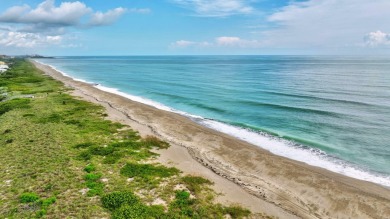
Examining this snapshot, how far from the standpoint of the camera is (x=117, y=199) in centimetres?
1702

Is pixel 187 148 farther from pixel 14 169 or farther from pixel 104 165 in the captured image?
pixel 14 169

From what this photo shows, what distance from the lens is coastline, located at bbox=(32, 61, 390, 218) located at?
688 inches

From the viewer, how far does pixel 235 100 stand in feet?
182

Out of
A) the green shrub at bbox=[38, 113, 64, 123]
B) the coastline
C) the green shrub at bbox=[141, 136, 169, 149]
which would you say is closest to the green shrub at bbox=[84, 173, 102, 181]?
the coastline

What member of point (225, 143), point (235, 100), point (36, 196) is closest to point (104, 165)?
→ point (36, 196)

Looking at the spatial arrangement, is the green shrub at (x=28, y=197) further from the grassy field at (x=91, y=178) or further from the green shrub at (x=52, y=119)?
the green shrub at (x=52, y=119)

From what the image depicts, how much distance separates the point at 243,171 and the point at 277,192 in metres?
4.00

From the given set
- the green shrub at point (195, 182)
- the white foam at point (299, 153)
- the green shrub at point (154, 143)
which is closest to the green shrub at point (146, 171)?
the green shrub at point (195, 182)

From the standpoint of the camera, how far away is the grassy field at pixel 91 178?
1619 cm

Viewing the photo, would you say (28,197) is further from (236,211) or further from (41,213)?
(236,211)

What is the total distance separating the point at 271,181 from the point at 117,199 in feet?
38.1

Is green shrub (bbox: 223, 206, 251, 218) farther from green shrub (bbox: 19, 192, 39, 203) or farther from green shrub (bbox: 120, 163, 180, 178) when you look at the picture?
green shrub (bbox: 19, 192, 39, 203)

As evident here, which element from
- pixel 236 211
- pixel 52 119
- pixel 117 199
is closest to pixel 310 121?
pixel 236 211

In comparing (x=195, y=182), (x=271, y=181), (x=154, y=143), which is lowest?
(x=271, y=181)
